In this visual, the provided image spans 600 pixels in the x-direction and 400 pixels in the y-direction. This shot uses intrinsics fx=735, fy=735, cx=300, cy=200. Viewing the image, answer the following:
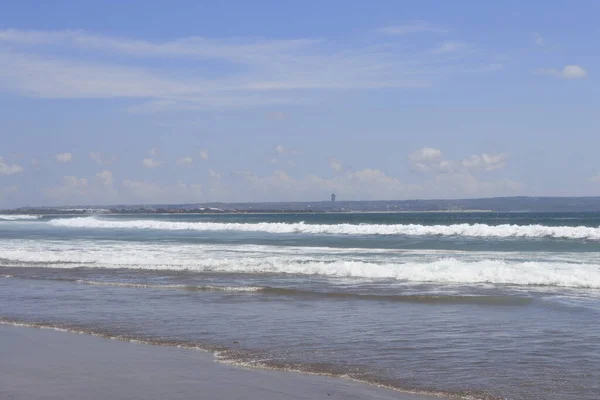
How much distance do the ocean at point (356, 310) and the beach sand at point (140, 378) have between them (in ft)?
1.64

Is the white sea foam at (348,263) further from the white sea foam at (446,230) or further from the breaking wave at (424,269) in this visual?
the white sea foam at (446,230)

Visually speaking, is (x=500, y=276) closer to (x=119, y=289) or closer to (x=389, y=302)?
(x=389, y=302)

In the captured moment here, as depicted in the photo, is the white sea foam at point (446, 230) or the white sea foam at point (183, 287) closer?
the white sea foam at point (183, 287)

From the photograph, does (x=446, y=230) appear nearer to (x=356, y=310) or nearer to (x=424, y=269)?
(x=424, y=269)

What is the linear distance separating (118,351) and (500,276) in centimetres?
1311

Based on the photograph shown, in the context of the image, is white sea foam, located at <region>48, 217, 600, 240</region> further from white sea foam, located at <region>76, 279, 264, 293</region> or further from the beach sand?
the beach sand

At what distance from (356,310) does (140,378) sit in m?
7.01

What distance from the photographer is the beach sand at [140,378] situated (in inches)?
385

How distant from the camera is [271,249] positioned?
35938 mm

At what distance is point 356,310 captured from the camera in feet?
54.8

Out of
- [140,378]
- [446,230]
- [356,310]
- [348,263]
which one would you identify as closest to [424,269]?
[348,263]

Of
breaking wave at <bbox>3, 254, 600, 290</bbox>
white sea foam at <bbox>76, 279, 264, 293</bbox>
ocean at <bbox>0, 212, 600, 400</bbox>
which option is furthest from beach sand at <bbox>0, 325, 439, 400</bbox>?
breaking wave at <bbox>3, 254, 600, 290</bbox>

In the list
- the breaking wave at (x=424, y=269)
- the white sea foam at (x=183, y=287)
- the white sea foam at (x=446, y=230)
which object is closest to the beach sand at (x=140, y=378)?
the white sea foam at (x=183, y=287)

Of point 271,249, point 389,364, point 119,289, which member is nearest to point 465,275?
point 119,289
